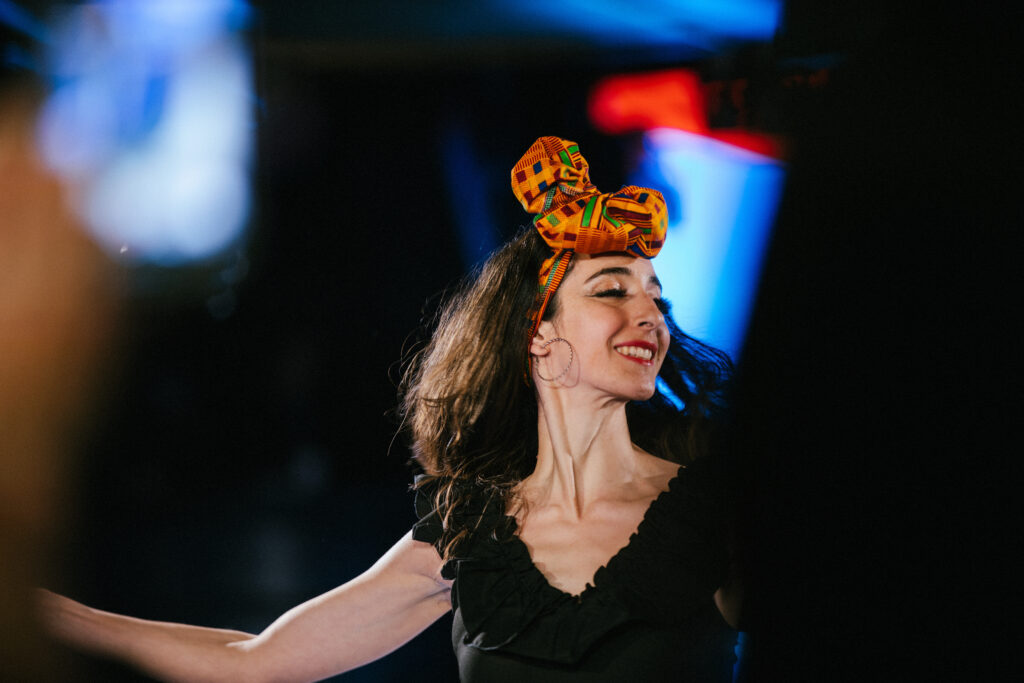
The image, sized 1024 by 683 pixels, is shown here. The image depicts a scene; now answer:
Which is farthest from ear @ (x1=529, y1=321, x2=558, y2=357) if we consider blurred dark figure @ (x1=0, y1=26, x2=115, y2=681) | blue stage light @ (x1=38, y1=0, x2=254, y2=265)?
blurred dark figure @ (x1=0, y1=26, x2=115, y2=681)

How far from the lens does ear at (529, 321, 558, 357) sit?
1.90 metres

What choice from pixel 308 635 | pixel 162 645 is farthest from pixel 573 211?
pixel 162 645

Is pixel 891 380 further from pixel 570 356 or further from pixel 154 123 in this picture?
pixel 154 123

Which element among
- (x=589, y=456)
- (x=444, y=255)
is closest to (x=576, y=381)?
(x=589, y=456)

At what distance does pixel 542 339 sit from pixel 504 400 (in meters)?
0.16

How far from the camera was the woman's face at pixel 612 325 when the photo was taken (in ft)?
6.03

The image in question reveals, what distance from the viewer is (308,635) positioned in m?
1.95

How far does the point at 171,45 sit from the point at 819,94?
5.02 ft

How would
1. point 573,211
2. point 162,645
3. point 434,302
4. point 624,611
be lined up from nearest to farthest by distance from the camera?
point 624,611 → point 573,211 → point 162,645 → point 434,302

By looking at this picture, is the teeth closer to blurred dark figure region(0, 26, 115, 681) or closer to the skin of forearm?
the skin of forearm

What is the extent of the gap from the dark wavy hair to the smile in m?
0.10

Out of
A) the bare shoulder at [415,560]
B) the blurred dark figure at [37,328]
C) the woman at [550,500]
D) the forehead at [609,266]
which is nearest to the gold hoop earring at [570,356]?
the woman at [550,500]

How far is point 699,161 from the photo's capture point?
1968mm

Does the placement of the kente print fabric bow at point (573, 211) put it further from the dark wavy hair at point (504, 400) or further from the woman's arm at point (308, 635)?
the woman's arm at point (308, 635)
